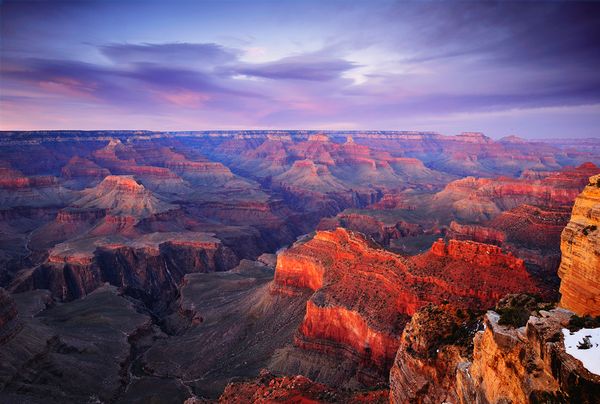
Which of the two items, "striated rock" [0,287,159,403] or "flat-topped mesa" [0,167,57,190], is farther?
"flat-topped mesa" [0,167,57,190]

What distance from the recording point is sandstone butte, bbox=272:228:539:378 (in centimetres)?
4584

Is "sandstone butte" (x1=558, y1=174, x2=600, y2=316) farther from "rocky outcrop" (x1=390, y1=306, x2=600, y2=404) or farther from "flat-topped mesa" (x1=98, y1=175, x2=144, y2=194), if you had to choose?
"flat-topped mesa" (x1=98, y1=175, x2=144, y2=194)

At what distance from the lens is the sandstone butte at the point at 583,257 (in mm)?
24672

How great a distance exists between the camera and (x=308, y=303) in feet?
182

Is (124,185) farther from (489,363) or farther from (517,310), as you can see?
(489,363)

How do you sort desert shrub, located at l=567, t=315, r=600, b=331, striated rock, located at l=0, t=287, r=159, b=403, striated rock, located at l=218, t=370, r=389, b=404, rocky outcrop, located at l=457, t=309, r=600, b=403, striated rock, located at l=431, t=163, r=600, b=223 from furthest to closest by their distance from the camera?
striated rock, located at l=431, t=163, r=600, b=223
striated rock, located at l=0, t=287, r=159, b=403
striated rock, located at l=218, t=370, r=389, b=404
desert shrub, located at l=567, t=315, r=600, b=331
rocky outcrop, located at l=457, t=309, r=600, b=403

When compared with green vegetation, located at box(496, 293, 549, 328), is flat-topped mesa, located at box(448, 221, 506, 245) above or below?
below

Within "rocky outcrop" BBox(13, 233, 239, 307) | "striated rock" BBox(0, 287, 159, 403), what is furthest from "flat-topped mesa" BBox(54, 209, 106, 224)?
"striated rock" BBox(0, 287, 159, 403)

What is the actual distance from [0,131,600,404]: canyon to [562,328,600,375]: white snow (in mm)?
283

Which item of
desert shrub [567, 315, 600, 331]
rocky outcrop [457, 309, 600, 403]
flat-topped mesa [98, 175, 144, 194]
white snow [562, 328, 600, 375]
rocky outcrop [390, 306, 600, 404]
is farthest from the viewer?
flat-topped mesa [98, 175, 144, 194]

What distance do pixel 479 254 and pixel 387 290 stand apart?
10.8m

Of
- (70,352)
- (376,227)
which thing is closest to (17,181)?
(376,227)

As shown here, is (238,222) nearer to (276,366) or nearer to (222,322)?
(222,322)

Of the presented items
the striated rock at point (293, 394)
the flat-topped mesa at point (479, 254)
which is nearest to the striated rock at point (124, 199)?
the flat-topped mesa at point (479, 254)
